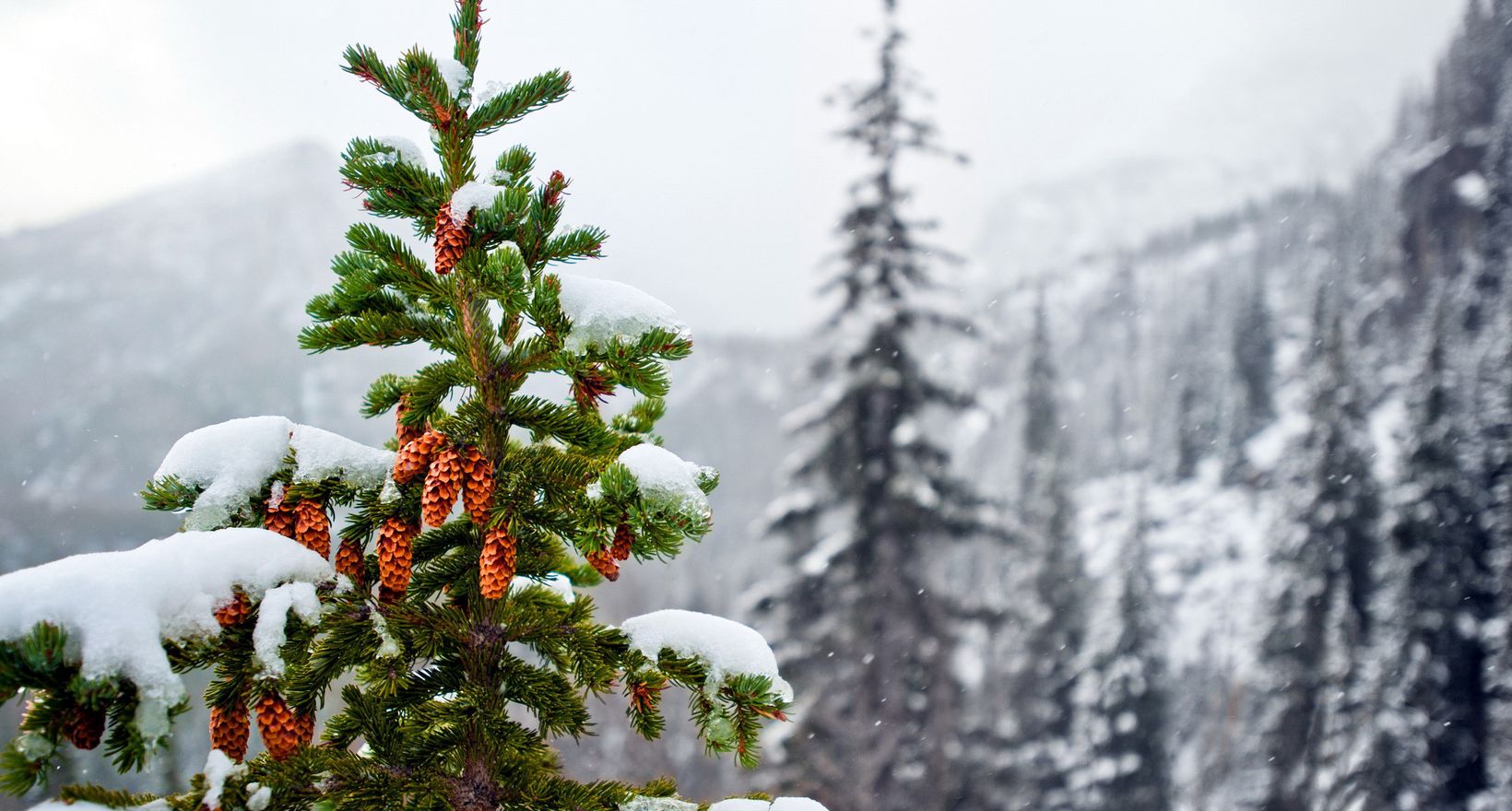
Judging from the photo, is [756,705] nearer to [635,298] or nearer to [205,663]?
[635,298]

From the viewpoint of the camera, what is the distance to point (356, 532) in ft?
6.96

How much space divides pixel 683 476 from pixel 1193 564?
45.3 meters

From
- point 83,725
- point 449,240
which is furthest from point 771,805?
point 449,240

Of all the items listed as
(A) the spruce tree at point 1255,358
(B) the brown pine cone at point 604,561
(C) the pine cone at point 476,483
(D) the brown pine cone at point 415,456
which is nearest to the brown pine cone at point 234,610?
(D) the brown pine cone at point 415,456

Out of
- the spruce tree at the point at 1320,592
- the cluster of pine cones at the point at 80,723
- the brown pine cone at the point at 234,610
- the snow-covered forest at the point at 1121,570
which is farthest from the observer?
the spruce tree at the point at 1320,592

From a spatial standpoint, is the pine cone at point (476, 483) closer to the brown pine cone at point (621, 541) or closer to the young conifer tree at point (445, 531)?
the young conifer tree at point (445, 531)

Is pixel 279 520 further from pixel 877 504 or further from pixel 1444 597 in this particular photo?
pixel 1444 597

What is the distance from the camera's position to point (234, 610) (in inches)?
67.6

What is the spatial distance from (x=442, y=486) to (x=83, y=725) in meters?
0.78

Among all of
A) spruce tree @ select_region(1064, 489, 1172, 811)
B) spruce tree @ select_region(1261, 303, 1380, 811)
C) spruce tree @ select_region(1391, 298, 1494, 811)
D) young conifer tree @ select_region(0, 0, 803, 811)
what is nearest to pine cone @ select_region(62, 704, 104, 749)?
young conifer tree @ select_region(0, 0, 803, 811)

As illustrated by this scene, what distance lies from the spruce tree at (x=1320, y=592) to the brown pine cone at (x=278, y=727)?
23.7 meters

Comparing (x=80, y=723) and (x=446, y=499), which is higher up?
(x=446, y=499)

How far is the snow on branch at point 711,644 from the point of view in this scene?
2014 millimetres

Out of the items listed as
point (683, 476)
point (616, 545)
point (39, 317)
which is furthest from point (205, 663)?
point (39, 317)
